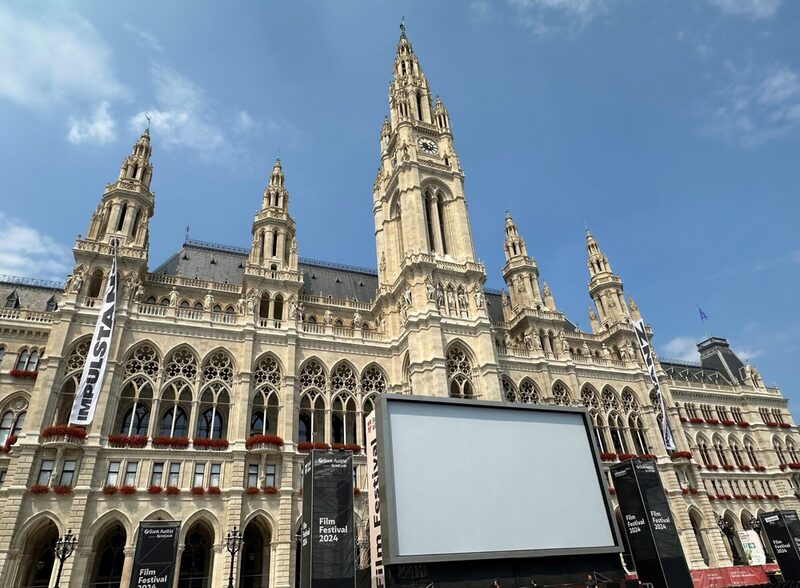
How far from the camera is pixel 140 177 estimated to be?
3803 cm

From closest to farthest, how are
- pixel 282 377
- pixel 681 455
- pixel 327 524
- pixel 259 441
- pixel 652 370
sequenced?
pixel 327 524 < pixel 259 441 < pixel 282 377 < pixel 681 455 < pixel 652 370

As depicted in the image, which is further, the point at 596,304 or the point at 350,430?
the point at 596,304

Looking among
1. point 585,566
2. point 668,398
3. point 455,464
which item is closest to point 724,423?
point 668,398

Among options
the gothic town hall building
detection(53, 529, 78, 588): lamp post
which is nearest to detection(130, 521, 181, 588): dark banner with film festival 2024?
detection(53, 529, 78, 588): lamp post

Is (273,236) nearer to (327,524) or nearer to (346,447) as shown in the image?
(346,447)

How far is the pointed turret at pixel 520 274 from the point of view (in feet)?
158

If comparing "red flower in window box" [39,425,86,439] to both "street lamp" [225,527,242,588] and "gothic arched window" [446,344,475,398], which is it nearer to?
"street lamp" [225,527,242,588]

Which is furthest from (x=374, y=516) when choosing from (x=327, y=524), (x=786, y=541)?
(x=786, y=541)

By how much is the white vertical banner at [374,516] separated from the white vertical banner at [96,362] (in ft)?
50.3

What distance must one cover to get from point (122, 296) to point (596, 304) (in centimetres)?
4424

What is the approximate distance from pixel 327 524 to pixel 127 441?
13.7 m

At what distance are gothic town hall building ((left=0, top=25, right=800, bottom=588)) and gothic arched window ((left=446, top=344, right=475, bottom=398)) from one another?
164 mm

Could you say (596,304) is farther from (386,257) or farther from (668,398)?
(386,257)

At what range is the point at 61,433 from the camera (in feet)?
84.1
